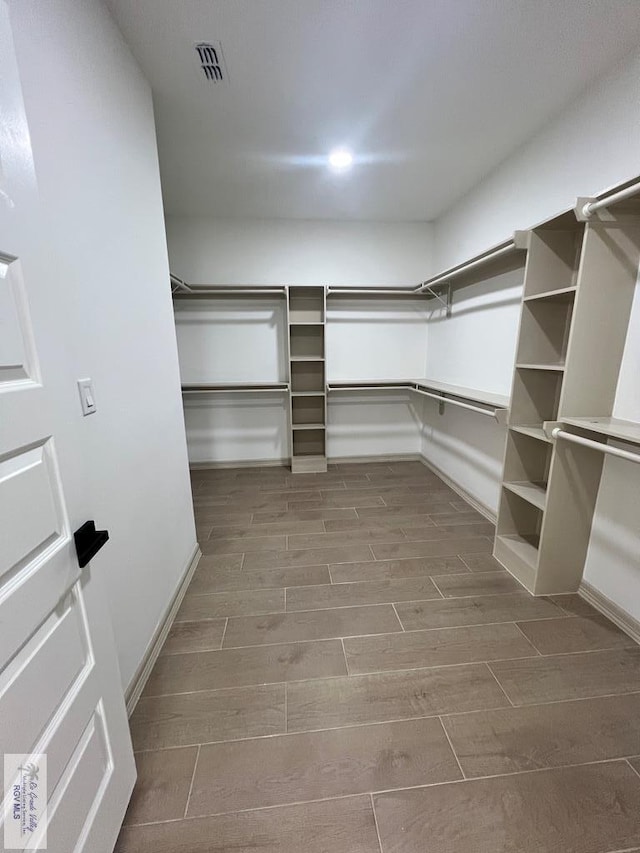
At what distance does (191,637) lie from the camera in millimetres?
1603

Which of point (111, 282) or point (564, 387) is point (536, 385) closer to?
point (564, 387)

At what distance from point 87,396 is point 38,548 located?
22.2 inches

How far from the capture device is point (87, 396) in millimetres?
1076

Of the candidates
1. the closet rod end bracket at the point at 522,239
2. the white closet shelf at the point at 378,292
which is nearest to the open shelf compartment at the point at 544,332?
the closet rod end bracket at the point at 522,239

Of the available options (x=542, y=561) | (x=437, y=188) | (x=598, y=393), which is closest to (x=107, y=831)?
(x=542, y=561)

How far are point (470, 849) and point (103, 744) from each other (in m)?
1.06

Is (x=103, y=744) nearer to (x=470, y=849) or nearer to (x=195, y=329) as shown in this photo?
(x=470, y=849)

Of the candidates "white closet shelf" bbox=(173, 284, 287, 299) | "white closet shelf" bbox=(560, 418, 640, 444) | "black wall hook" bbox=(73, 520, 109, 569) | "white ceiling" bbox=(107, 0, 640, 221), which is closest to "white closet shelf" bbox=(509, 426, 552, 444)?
"white closet shelf" bbox=(560, 418, 640, 444)

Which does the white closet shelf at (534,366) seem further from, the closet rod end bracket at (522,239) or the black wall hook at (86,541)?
the black wall hook at (86,541)

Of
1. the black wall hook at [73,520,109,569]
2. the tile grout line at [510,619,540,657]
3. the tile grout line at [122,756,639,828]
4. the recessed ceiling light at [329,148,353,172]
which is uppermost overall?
the recessed ceiling light at [329,148,353,172]

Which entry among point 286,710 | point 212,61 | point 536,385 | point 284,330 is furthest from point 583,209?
point 284,330

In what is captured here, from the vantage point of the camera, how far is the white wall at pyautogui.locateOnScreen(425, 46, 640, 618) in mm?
1521

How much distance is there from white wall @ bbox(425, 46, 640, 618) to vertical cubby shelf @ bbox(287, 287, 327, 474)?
6.00ft

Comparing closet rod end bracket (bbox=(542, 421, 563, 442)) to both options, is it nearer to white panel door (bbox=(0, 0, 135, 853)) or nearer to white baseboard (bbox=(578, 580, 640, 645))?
white baseboard (bbox=(578, 580, 640, 645))
